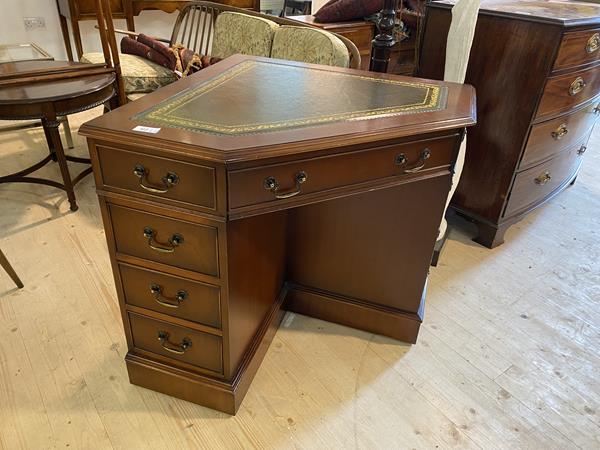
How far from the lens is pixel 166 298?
119 centimetres

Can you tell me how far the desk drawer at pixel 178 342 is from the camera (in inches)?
48.4

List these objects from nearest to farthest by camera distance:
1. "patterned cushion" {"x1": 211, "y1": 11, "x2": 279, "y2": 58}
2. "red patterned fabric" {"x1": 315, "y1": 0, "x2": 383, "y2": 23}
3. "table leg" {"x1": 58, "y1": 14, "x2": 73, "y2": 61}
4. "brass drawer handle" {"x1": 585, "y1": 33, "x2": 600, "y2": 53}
Result: "brass drawer handle" {"x1": 585, "y1": 33, "x2": 600, "y2": 53} → "patterned cushion" {"x1": 211, "y1": 11, "x2": 279, "y2": 58} → "red patterned fabric" {"x1": 315, "y1": 0, "x2": 383, "y2": 23} → "table leg" {"x1": 58, "y1": 14, "x2": 73, "y2": 61}

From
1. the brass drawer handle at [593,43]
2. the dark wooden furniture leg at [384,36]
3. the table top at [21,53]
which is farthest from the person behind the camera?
the table top at [21,53]

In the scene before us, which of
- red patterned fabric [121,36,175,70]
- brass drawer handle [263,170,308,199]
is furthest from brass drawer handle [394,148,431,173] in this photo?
red patterned fabric [121,36,175,70]

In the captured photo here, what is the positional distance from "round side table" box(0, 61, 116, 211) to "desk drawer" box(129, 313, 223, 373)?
1.27 m

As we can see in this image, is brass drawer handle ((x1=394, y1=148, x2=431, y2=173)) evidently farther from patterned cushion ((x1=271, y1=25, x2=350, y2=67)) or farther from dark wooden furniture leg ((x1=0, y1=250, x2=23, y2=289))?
dark wooden furniture leg ((x1=0, y1=250, x2=23, y2=289))

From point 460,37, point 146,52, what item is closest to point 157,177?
point 460,37

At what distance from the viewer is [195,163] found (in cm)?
93

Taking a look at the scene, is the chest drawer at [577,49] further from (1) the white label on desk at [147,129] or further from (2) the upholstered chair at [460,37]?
(1) the white label on desk at [147,129]

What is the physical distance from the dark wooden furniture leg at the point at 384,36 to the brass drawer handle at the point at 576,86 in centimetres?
85

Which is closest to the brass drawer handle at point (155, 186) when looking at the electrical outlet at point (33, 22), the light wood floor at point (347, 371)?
the light wood floor at point (347, 371)

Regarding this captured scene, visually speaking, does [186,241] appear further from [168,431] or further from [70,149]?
[70,149]

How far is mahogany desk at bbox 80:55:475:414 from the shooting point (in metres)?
0.97

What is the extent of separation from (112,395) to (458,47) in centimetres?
169
